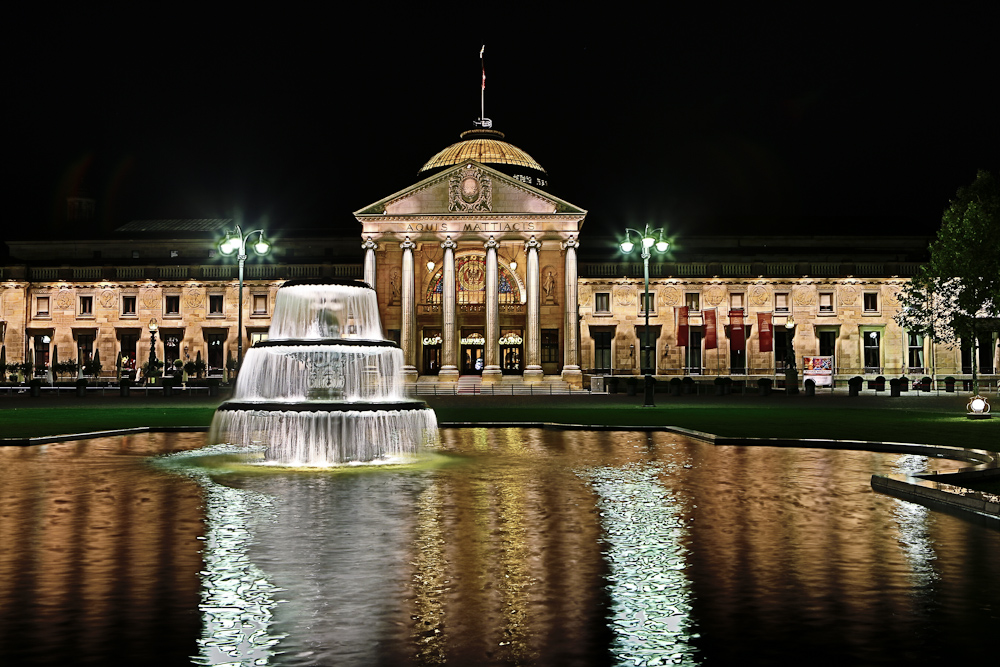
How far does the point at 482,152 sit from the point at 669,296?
19452mm

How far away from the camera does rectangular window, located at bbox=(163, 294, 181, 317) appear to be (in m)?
81.8

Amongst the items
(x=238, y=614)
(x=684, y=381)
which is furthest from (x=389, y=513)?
(x=684, y=381)

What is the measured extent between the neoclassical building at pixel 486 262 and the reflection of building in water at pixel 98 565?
2109 inches

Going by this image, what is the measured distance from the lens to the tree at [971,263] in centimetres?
4462

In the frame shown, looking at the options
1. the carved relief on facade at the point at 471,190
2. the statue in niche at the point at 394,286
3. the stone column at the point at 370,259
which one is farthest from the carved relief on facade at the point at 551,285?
the stone column at the point at 370,259

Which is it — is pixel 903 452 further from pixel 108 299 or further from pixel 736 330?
pixel 108 299

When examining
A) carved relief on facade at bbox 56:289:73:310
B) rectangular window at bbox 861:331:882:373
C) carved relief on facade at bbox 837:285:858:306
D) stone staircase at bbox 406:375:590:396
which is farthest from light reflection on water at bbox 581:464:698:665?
carved relief on facade at bbox 56:289:73:310

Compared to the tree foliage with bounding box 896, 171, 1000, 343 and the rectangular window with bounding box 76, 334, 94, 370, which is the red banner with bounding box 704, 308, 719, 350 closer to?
the tree foliage with bounding box 896, 171, 1000, 343

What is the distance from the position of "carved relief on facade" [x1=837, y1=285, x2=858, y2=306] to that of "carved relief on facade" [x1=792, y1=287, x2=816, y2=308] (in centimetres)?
199

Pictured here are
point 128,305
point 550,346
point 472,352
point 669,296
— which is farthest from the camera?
point 128,305

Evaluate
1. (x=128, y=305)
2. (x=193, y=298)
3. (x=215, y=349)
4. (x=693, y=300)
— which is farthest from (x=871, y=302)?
(x=128, y=305)

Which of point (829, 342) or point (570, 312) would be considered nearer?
point (570, 312)

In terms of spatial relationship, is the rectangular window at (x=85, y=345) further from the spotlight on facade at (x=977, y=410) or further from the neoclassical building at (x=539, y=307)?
the spotlight on facade at (x=977, y=410)

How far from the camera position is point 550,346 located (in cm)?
7569
